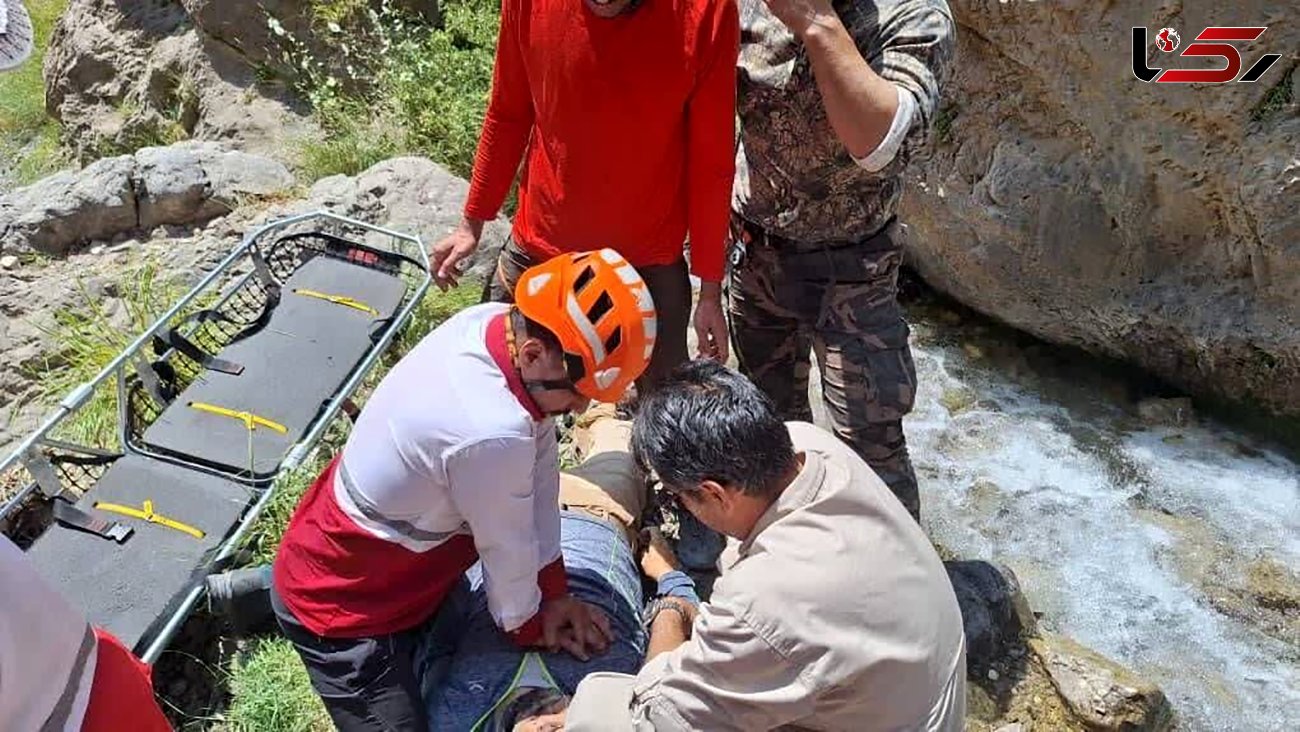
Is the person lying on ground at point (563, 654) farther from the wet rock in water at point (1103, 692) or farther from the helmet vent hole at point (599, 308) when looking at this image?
the wet rock in water at point (1103, 692)

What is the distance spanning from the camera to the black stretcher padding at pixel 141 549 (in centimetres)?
327

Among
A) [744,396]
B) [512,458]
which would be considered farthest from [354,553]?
[744,396]

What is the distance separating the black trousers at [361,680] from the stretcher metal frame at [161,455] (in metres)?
0.77

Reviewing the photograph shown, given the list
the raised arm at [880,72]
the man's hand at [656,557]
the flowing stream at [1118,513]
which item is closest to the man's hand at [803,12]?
the raised arm at [880,72]

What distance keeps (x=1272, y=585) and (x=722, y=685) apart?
10.6ft

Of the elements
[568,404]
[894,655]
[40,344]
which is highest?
[568,404]

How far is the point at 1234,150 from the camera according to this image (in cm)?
431

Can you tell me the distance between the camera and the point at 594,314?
2.26 metres

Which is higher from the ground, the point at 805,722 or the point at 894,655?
the point at 894,655

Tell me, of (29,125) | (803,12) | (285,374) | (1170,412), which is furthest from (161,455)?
(29,125)

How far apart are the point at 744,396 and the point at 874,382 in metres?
1.11

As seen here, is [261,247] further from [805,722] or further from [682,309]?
[805,722]

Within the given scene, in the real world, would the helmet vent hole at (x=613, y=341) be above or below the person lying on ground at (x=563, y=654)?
above

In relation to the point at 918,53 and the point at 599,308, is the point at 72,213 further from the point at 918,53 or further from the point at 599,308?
the point at 918,53
